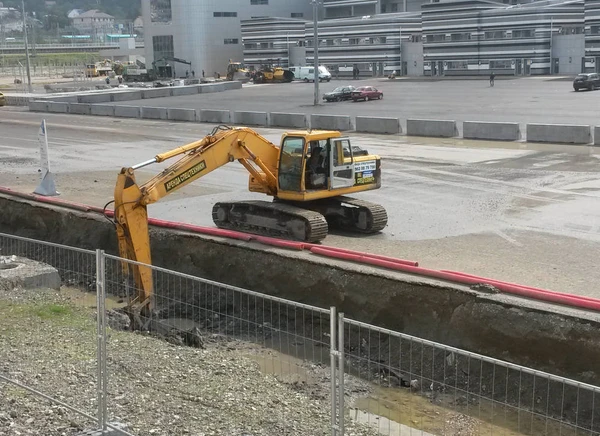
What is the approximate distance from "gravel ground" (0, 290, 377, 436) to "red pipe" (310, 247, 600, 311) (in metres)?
3.16

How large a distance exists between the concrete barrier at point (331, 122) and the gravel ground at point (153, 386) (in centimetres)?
2958

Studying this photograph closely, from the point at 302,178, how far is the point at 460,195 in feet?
24.4

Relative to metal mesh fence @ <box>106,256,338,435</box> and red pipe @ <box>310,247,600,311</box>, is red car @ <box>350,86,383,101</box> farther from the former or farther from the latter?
metal mesh fence @ <box>106,256,338,435</box>

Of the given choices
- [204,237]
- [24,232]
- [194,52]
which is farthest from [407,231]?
[194,52]

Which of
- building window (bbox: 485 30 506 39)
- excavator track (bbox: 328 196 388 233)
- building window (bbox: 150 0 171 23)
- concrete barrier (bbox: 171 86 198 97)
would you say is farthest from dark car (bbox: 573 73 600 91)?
building window (bbox: 150 0 171 23)

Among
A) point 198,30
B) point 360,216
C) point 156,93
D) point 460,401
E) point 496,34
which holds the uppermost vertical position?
point 198,30

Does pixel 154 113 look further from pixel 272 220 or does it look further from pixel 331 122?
pixel 272 220

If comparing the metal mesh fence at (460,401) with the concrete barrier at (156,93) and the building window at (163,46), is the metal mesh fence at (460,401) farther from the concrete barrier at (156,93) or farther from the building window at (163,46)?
the building window at (163,46)

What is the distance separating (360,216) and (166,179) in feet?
15.8

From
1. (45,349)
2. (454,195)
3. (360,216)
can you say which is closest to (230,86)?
(454,195)

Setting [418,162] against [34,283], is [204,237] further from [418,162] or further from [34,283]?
[418,162]

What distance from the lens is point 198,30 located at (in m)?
116

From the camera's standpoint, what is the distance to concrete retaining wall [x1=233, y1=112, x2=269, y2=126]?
4469cm

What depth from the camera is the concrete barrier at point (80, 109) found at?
56.6m
